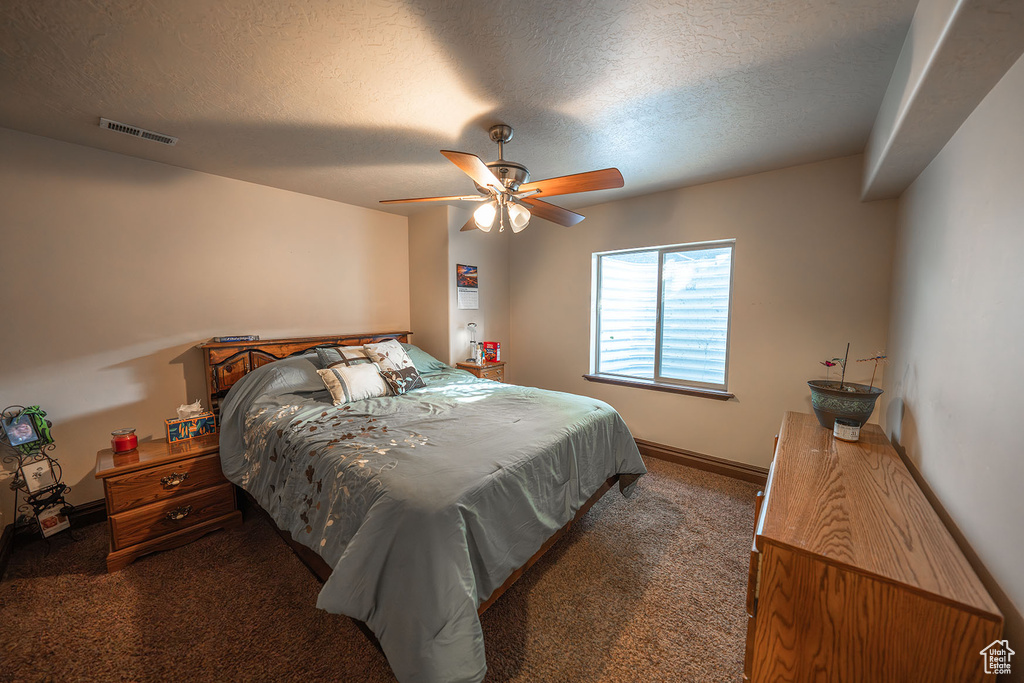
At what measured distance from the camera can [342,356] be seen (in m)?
2.81

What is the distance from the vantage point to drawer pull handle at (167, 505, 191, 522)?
80.4 inches

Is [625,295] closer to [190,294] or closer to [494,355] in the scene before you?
[494,355]

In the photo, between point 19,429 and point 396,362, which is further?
point 396,362

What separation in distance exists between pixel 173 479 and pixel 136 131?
1.97m

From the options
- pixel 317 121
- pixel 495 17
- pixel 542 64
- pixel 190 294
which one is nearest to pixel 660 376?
pixel 542 64

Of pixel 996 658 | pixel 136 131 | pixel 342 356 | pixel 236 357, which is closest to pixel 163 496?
pixel 236 357

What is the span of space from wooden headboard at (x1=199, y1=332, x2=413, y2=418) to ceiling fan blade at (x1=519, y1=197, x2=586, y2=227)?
2171 millimetres

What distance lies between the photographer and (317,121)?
6.32 ft

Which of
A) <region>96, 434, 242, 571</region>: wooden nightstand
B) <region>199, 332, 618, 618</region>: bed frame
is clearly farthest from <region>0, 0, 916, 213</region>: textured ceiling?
<region>96, 434, 242, 571</region>: wooden nightstand

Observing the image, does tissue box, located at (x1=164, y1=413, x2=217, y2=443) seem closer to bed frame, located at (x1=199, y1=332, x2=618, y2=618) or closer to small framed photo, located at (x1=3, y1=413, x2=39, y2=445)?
bed frame, located at (x1=199, y1=332, x2=618, y2=618)

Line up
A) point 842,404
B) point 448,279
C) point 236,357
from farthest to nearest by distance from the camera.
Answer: point 448,279 → point 236,357 → point 842,404

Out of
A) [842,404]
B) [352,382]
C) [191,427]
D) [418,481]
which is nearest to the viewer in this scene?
[418,481]

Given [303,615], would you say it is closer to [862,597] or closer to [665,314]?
[862,597]

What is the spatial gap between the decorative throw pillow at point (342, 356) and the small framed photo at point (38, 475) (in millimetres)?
1508
